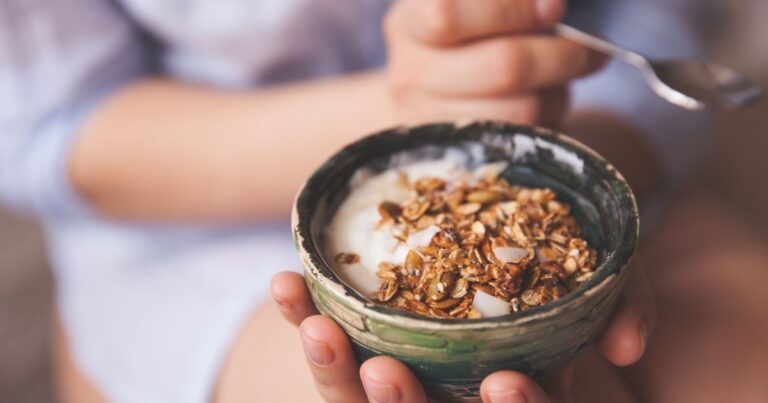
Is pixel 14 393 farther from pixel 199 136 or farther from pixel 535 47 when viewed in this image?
pixel 535 47

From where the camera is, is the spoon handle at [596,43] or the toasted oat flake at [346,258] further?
the spoon handle at [596,43]

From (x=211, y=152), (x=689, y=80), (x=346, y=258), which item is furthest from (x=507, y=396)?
(x=211, y=152)

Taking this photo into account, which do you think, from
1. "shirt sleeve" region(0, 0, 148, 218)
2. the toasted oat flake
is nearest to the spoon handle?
the toasted oat flake

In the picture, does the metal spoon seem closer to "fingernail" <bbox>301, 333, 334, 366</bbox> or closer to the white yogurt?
the white yogurt

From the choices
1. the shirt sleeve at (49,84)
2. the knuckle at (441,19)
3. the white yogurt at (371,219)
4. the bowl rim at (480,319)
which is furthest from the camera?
the shirt sleeve at (49,84)

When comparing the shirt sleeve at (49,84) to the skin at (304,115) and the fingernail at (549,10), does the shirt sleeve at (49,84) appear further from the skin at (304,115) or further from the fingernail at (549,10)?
the fingernail at (549,10)

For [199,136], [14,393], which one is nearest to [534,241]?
[199,136]

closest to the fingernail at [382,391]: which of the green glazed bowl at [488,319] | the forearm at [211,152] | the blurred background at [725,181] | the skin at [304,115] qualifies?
the green glazed bowl at [488,319]
